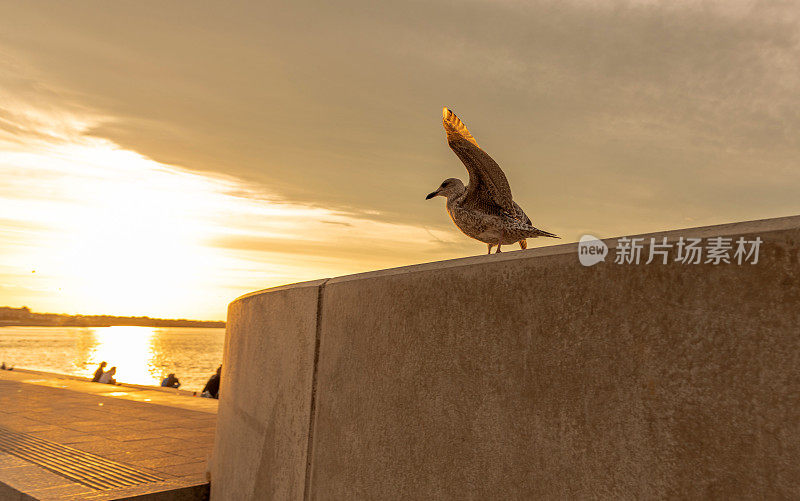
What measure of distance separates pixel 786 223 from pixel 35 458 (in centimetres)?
727

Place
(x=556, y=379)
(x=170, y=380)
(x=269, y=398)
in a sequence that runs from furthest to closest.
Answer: (x=170, y=380)
(x=269, y=398)
(x=556, y=379)

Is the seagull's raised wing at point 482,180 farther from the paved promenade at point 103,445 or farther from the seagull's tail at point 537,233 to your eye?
the paved promenade at point 103,445

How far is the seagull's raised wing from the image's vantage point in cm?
564

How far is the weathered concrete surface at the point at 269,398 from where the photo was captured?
140 inches

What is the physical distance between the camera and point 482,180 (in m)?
5.80

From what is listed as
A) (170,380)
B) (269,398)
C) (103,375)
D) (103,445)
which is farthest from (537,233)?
(170,380)

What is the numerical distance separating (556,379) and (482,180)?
3.86 m

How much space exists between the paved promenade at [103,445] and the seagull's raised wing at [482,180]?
356 centimetres

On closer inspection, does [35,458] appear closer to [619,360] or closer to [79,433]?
[79,433]

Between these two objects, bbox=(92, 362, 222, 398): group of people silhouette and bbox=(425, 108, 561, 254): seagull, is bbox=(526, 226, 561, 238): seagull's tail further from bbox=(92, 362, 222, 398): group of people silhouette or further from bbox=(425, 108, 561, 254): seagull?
bbox=(92, 362, 222, 398): group of people silhouette

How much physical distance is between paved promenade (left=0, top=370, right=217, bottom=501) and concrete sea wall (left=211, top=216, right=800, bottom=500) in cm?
256

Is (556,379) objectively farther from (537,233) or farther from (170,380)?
(170,380)

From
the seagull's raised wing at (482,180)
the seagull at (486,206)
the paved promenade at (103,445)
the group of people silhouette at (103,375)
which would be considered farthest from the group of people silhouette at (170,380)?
the seagull's raised wing at (482,180)

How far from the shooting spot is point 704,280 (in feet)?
5.88
